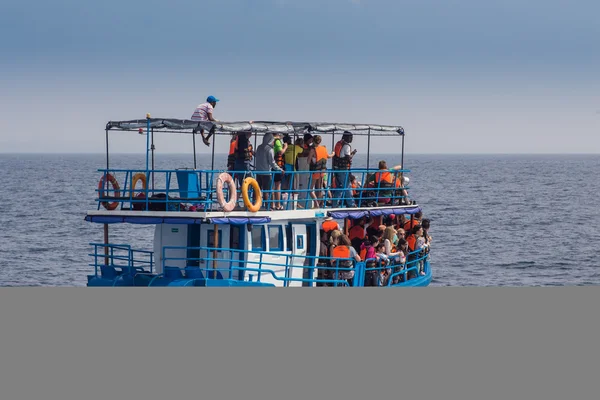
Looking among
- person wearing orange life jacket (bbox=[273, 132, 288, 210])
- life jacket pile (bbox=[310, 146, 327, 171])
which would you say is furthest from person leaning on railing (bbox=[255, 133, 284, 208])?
life jacket pile (bbox=[310, 146, 327, 171])

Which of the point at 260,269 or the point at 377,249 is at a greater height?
the point at 377,249

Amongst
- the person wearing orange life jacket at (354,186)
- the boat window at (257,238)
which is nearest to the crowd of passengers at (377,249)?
the person wearing orange life jacket at (354,186)

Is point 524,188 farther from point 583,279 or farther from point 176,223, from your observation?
point 176,223

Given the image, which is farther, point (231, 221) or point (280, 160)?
point (280, 160)

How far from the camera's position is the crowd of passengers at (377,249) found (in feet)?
99.5

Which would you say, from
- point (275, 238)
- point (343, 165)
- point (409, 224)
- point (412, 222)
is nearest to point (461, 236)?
point (409, 224)

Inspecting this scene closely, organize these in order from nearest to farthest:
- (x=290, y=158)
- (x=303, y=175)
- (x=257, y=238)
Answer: (x=257, y=238) < (x=290, y=158) < (x=303, y=175)

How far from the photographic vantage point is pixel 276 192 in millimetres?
30547

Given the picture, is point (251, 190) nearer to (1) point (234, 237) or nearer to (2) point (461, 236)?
(1) point (234, 237)

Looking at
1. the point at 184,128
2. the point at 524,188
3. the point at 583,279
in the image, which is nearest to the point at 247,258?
the point at 184,128

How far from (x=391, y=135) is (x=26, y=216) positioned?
42.7 m

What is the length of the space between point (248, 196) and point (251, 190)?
1.11 m

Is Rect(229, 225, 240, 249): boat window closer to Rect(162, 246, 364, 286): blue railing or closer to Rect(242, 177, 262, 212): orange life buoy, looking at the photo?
Rect(162, 246, 364, 286): blue railing

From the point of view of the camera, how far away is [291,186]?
3033 centimetres
